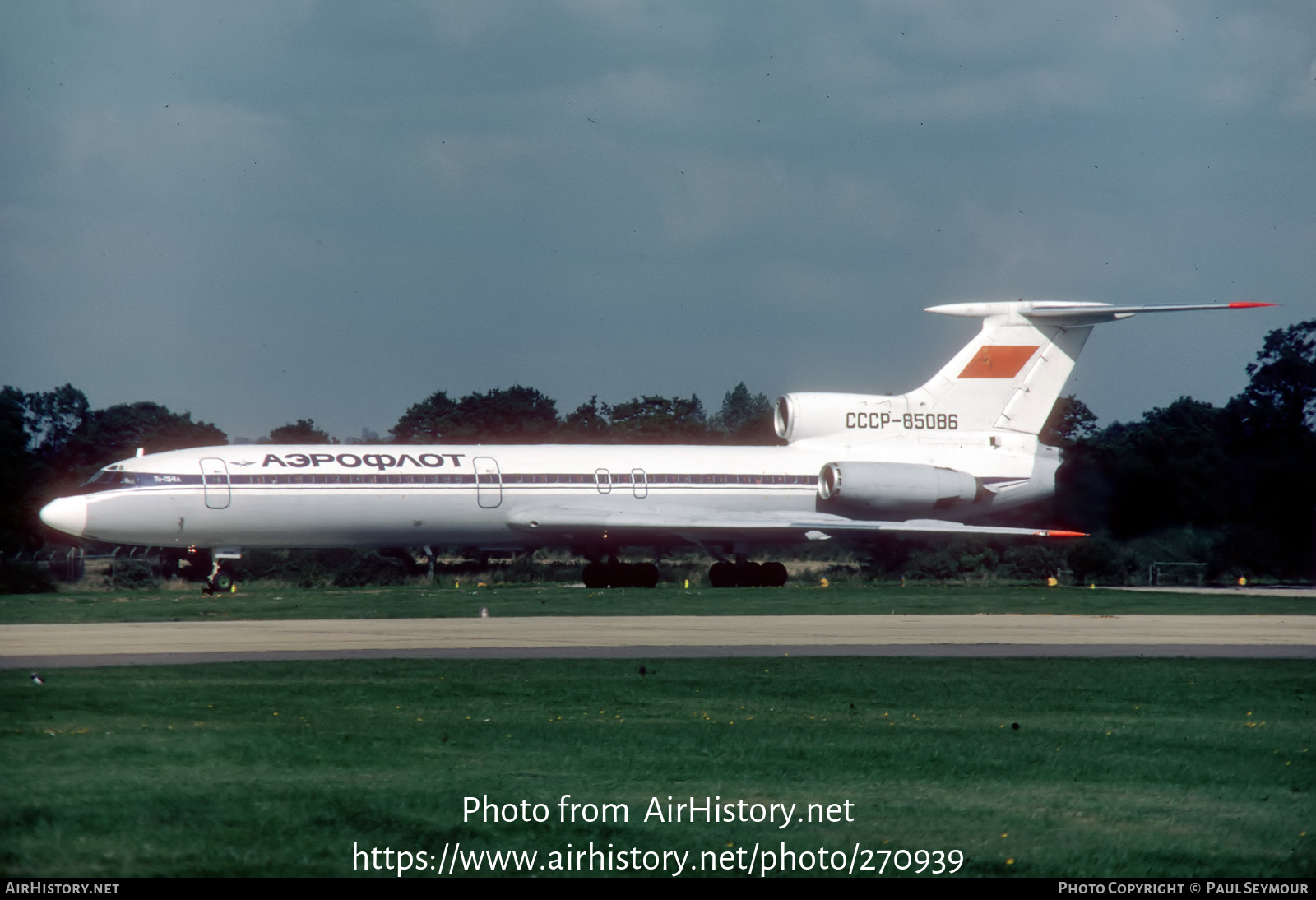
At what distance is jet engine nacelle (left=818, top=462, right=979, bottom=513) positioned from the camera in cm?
3975

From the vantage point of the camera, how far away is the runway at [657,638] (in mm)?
17891

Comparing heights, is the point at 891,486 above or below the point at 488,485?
below

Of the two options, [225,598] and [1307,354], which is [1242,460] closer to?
[1307,354]

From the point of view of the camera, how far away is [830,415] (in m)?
42.1

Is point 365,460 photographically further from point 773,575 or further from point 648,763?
point 648,763

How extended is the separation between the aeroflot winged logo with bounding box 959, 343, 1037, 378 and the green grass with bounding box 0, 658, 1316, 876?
27.6m

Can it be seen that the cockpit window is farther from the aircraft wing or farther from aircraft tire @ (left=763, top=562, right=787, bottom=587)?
aircraft tire @ (left=763, top=562, right=787, bottom=587)

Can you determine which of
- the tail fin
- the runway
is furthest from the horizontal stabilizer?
the runway

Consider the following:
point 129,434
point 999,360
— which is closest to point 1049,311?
point 999,360

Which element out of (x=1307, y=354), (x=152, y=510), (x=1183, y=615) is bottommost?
(x=1183, y=615)

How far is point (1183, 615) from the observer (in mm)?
26078

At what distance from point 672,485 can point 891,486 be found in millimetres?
5927
